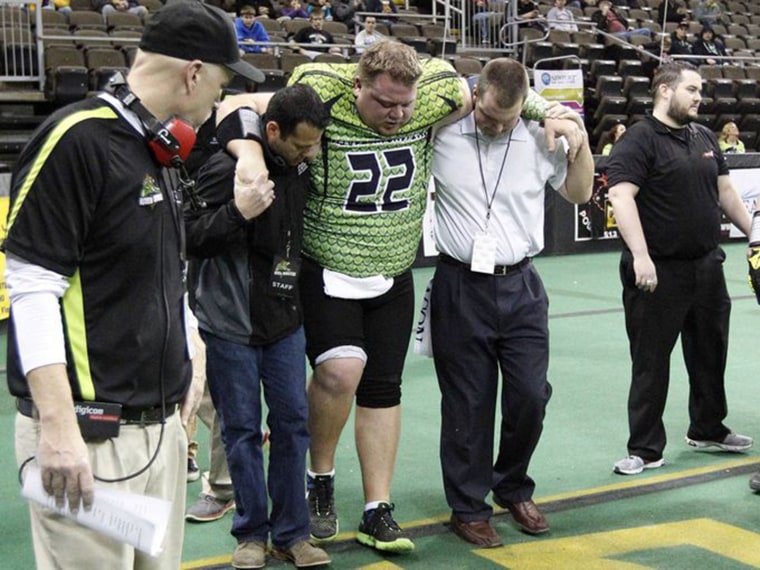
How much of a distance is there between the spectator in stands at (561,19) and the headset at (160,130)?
17.7 meters

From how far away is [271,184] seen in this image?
3.44m

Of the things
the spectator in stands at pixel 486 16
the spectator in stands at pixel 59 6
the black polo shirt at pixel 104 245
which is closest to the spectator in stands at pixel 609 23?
the spectator in stands at pixel 486 16

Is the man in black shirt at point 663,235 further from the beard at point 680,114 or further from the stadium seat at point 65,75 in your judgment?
the stadium seat at point 65,75

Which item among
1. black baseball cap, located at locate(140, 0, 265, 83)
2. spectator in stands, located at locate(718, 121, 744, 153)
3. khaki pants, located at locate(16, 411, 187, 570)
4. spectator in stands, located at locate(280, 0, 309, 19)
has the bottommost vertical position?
spectator in stands, located at locate(718, 121, 744, 153)

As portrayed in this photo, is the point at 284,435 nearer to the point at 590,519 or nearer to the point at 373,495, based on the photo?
the point at 373,495

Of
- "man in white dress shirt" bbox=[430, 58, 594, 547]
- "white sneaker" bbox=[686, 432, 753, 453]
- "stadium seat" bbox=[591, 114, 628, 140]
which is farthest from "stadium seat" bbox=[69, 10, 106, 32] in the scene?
"man in white dress shirt" bbox=[430, 58, 594, 547]

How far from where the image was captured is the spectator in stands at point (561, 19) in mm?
19484

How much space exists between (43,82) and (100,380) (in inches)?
460

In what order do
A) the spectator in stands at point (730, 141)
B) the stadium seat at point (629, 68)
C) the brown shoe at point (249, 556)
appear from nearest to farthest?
the brown shoe at point (249, 556) → the spectator in stands at point (730, 141) → the stadium seat at point (629, 68)

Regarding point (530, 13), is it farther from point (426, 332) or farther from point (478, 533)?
point (478, 533)

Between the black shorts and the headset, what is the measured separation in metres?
1.67

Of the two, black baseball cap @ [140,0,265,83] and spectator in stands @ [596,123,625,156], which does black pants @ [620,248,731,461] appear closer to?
black baseball cap @ [140,0,265,83]

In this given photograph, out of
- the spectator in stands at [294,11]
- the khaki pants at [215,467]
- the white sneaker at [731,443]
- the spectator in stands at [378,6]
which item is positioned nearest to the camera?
the khaki pants at [215,467]

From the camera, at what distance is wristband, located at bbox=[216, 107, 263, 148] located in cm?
374
